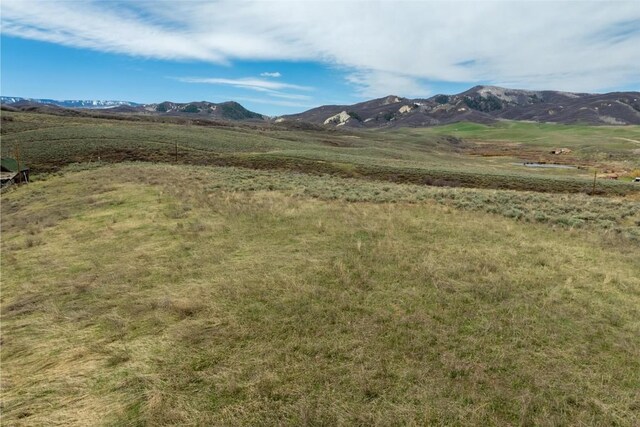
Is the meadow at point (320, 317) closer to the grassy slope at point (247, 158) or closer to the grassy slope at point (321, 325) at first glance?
the grassy slope at point (321, 325)

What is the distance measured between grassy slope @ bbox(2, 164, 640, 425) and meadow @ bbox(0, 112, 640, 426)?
0.14 feet

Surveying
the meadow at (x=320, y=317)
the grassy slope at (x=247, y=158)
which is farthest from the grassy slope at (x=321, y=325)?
the grassy slope at (x=247, y=158)

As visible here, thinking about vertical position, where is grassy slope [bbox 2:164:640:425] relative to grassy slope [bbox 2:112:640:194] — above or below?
below

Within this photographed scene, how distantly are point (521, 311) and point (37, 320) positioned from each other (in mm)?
12486

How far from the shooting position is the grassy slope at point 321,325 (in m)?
6.26

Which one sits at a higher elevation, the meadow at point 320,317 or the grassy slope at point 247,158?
the grassy slope at point 247,158

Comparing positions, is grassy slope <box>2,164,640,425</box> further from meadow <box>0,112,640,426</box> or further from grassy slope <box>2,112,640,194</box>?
grassy slope <box>2,112,640,194</box>

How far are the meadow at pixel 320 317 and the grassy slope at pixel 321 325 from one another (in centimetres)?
4

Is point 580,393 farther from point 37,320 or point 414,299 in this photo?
point 37,320

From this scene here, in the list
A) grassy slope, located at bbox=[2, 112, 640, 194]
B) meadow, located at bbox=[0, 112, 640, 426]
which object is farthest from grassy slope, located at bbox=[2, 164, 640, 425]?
grassy slope, located at bbox=[2, 112, 640, 194]

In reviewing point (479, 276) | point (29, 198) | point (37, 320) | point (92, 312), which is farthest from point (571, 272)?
point (29, 198)

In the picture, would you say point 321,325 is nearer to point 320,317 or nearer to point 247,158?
point 320,317

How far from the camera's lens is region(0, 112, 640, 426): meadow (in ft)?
20.6

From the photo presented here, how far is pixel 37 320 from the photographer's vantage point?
31.5 feet
